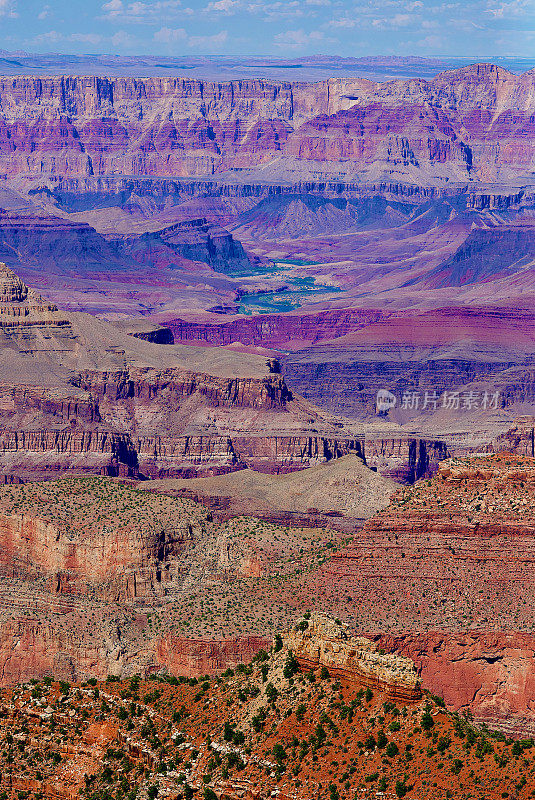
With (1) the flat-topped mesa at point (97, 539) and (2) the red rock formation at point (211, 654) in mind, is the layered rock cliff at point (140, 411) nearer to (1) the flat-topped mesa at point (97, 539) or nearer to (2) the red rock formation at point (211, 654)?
(1) the flat-topped mesa at point (97, 539)

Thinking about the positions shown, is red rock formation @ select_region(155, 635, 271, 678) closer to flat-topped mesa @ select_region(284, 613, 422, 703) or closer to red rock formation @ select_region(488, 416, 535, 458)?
flat-topped mesa @ select_region(284, 613, 422, 703)

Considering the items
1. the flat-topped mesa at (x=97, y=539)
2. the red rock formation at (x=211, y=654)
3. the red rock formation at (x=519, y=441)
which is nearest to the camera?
the red rock formation at (x=211, y=654)

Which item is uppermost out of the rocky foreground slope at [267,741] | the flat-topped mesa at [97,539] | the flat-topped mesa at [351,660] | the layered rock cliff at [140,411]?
the flat-topped mesa at [351,660]

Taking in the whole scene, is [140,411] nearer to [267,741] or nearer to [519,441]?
[519,441]

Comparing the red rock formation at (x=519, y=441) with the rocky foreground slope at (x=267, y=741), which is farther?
the red rock formation at (x=519, y=441)

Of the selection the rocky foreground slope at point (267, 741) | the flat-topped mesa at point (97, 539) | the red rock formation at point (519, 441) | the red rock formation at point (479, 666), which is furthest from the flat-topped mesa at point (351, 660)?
the red rock formation at point (519, 441)

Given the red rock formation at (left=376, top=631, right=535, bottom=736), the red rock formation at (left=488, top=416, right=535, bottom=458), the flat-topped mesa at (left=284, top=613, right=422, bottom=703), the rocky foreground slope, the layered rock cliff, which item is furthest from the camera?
the layered rock cliff

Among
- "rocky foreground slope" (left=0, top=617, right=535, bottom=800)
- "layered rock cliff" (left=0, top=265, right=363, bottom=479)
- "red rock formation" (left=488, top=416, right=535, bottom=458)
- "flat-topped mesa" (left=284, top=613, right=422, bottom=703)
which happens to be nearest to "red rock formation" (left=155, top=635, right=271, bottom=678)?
"rocky foreground slope" (left=0, top=617, right=535, bottom=800)
